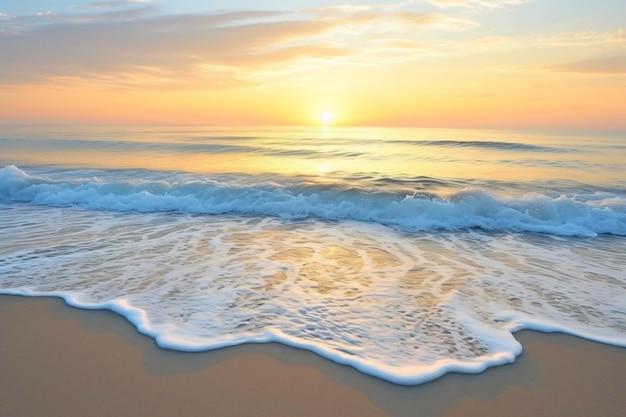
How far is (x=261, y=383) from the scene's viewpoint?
285 centimetres

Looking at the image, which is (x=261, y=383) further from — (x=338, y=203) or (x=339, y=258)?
(x=338, y=203)

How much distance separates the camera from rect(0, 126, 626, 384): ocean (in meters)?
3.54

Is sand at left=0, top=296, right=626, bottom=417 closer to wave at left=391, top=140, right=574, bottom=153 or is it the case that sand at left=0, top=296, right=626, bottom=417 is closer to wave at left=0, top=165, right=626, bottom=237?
wave at left=0, top=165, right=626, bottom=237

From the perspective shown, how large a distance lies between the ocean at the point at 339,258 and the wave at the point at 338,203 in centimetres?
5

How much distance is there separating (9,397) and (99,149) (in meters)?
21.4

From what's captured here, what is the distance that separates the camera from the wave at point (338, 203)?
807 centimetres

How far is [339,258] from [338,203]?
3913 mm

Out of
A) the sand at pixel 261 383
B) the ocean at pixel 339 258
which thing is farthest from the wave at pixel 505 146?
the sand at pixel 261 383

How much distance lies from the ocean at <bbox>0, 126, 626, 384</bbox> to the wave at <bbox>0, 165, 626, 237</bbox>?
45 millimetres

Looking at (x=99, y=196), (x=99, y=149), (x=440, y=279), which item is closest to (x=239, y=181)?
(x=99, y=196)

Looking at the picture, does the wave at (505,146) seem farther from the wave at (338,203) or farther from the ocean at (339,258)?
the wave at (338,203)

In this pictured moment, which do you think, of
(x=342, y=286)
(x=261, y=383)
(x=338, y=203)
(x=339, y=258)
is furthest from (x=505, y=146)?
(x=261, y=383)

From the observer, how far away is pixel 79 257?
18.2 ft

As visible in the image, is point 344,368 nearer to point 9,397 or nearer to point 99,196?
point 9,397
